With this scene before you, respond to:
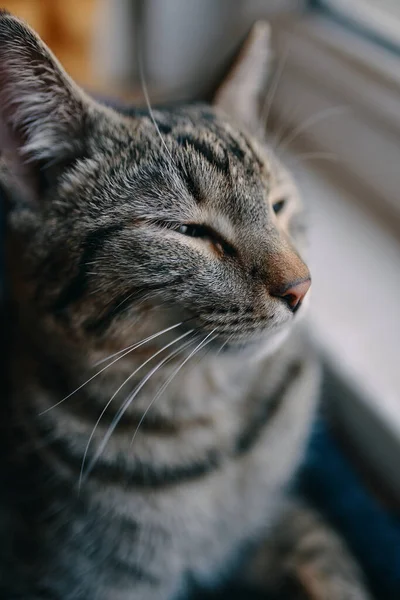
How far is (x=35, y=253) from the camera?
2.14 ft

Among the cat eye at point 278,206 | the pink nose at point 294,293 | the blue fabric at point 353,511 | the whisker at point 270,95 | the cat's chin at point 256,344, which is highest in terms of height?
the whisker at point 270,95

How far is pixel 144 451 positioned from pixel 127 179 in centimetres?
31

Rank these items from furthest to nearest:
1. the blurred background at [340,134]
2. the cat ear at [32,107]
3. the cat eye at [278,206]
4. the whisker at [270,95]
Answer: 1. the blurred background at [340,134]
2. the whisker at [270,95]
3. the cat eye at [278,206]
4. the cat ear at [32,107]

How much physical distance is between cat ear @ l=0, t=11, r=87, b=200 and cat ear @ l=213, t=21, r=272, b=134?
231 millimetres

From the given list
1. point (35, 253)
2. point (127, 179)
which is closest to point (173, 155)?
A: point (127, 179)

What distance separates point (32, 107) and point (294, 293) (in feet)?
1.01

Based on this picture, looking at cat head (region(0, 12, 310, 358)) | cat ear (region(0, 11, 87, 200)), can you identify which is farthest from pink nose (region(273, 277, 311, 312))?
cat ear (region(0, 11, 87, 200))

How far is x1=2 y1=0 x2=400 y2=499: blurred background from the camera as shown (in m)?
0.91

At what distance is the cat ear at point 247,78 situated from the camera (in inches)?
29.0

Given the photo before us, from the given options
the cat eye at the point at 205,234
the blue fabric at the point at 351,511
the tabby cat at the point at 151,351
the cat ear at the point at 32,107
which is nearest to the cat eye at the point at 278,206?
the tabby cat at the point at 151,351

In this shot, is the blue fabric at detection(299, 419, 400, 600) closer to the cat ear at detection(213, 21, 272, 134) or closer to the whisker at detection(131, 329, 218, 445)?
the whisker at detection(131, 329, 218, 445)

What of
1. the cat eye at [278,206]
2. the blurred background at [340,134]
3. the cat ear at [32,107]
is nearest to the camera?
Result: the cat ear at [32,107]

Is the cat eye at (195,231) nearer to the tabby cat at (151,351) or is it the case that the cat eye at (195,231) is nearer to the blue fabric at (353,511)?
the tabby cat at (151,351)

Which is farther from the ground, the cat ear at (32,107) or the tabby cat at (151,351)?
the cat ear at (32,107)
